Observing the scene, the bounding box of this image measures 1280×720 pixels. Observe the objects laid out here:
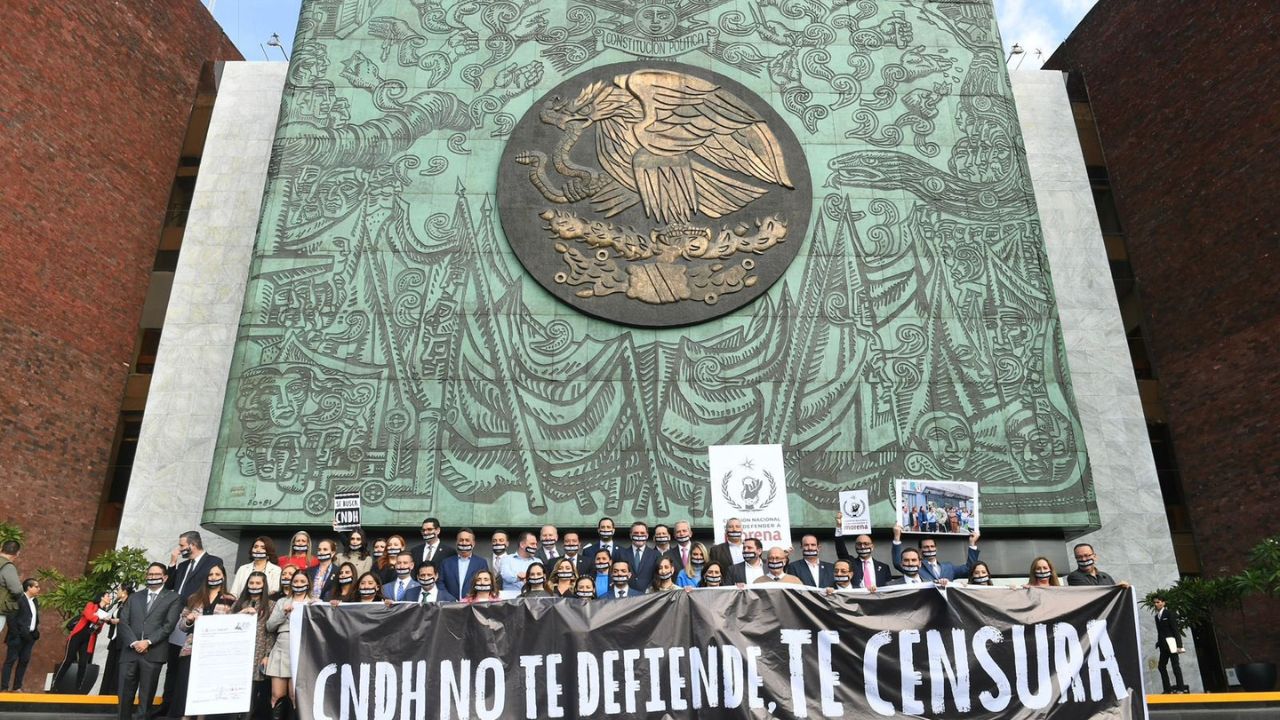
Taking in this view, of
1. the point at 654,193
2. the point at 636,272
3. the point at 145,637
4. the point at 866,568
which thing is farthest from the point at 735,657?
the point at 654,193

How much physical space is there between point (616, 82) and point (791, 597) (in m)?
11.2

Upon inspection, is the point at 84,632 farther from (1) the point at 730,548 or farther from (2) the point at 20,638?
(1) the point at 730,548

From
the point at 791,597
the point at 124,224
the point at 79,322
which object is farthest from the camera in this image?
the point at 124,224

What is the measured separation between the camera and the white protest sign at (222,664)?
9.38 meters

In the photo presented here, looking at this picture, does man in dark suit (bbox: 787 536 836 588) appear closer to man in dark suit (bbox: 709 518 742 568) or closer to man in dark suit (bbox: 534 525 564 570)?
man in dark suit (bbox: 709 518 742 568)

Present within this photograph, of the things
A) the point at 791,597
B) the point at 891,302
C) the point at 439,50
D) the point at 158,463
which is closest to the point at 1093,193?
the point at 891,302

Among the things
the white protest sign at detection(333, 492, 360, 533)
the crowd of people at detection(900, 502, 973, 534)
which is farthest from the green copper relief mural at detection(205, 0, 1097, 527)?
the white protest sign at detection(333, 492, 360, 533)

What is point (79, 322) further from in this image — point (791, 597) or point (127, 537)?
point (791, 597)

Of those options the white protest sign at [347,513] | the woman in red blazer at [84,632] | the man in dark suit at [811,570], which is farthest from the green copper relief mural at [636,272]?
the man in dark suit at [811,570]

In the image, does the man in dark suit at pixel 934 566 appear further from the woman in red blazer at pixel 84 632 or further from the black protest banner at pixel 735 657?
the woman in red blazer at pixel 84 632

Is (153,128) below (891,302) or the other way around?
the other way around

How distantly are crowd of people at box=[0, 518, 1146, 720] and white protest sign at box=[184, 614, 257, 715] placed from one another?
9.8 inches

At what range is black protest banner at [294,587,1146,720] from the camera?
9062 mm

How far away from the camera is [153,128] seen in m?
22.7
